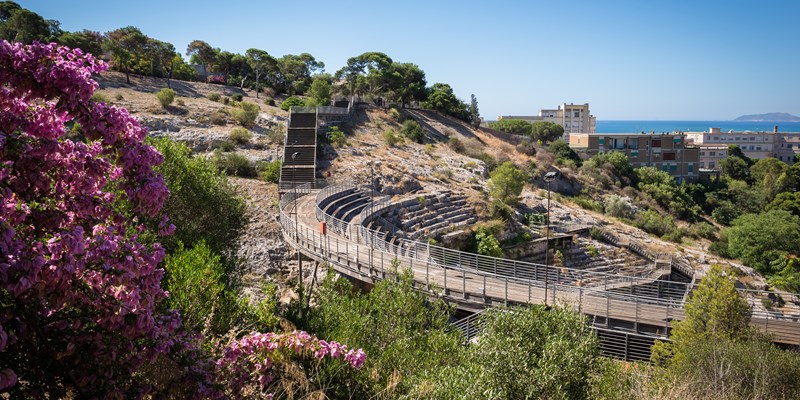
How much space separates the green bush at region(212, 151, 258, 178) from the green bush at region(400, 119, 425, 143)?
23.4 meters

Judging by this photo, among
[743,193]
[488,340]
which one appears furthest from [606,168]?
[488,340]

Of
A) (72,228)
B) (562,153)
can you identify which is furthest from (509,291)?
(562,153)

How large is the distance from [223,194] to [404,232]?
12.6m

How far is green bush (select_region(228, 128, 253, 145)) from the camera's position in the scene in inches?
1692

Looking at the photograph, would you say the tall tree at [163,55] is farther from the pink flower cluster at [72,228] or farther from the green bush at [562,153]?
the pink flower cluster at [72,228]

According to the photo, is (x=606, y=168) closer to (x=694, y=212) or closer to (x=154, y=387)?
(x=694, y=212)

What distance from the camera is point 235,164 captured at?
125 feet

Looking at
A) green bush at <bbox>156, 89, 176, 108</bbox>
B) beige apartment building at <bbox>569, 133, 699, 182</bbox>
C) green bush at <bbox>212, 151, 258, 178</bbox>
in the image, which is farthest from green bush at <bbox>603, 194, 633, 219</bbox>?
green bush at <bbox>156, 89, 176, 108</bbox>

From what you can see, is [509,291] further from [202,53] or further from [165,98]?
[202,53]

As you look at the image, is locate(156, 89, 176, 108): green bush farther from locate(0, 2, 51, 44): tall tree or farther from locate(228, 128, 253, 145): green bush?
locate(0, 2, 51, 44): tall tree

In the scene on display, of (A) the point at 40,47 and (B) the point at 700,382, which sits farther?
(B) the point at 700,382

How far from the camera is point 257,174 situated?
129 feet

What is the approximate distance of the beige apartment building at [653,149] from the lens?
8381cm

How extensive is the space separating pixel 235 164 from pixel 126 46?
3787 cm
